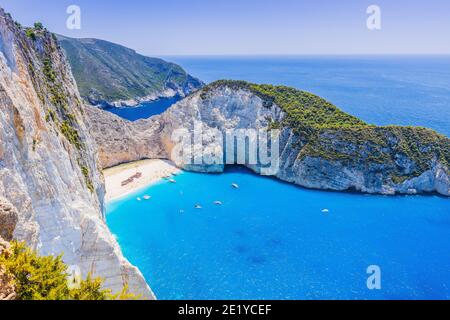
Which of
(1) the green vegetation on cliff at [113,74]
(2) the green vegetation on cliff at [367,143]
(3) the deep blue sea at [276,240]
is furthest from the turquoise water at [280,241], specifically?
(1) the green vegetation on cliff at [113,74]

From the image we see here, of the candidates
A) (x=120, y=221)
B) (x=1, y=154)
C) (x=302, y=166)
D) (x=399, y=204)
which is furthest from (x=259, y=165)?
(x=1, y=154)

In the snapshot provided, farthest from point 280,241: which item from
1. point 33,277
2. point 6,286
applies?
point 6,286

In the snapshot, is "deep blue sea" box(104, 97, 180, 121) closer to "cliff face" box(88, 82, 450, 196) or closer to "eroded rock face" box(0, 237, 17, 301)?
"cliff face" box(88, 82, 450, 196)

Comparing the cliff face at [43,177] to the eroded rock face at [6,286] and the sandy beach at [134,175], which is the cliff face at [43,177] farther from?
the sandy beach at [134,175]

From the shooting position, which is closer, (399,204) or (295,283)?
(295,283)
